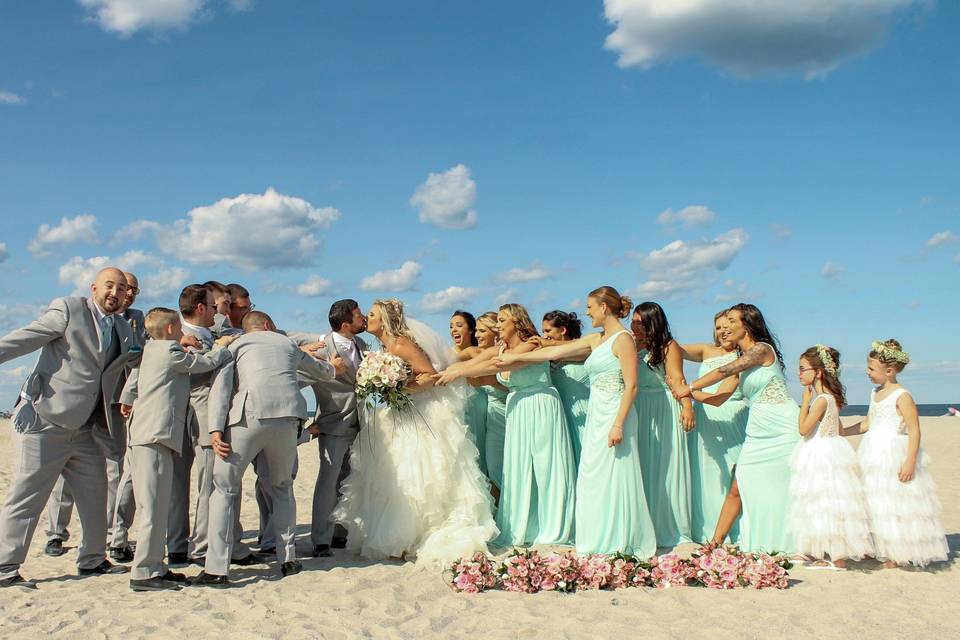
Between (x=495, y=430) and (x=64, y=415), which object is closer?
(x=64, y=415)

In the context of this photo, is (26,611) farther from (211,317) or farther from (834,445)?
(834,445)

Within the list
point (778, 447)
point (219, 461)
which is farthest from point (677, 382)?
point (219, 461)

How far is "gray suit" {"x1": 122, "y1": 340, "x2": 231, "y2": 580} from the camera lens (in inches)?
238

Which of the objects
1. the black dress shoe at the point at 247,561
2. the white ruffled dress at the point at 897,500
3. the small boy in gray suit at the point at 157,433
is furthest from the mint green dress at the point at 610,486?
the small boy in gray suit at the point at 157,433

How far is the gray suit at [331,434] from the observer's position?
7516mm

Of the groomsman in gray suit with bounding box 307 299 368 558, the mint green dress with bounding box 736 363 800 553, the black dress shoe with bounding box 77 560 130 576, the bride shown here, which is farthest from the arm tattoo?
the black dress shoe with bounding box 77 560 130 576

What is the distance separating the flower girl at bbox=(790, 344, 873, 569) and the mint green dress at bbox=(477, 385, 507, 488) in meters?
3.03

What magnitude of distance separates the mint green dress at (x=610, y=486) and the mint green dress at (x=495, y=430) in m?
1.37

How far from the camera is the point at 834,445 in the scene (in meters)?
6.71

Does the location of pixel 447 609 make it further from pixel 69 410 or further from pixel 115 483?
pixel 115 483

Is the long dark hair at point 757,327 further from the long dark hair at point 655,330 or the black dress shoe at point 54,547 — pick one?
the black dress shoe at point 54,547

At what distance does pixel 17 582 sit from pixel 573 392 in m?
5.53

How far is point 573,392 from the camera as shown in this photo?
8391 millimetres

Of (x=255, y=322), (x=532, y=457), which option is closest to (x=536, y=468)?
(x=532, y=457)
